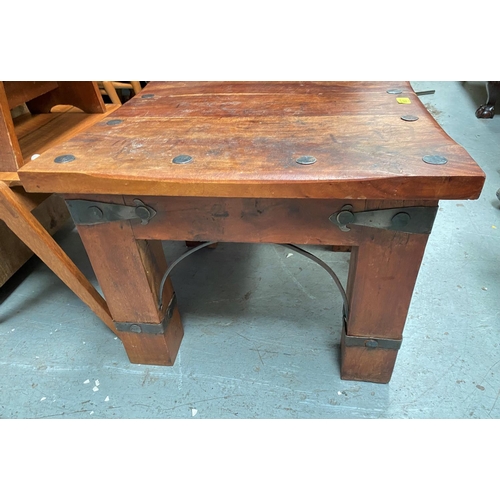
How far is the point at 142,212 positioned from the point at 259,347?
587mm


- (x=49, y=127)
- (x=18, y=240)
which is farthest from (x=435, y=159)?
(x=18, y=240)

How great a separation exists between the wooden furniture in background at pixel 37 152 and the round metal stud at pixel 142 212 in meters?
0.38

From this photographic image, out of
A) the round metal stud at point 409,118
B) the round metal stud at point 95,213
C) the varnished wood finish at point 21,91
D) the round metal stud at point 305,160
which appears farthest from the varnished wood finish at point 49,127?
the round metal stud at point 409,118

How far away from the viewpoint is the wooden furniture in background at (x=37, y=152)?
939mm

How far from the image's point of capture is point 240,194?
0.67 m

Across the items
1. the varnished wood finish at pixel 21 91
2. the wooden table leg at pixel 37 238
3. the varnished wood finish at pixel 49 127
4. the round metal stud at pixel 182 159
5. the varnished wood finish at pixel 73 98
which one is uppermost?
the varnished wood finish at pixel 21 91

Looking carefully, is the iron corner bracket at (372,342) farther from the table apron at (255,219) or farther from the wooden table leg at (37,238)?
the wooden table leg at (37,238)

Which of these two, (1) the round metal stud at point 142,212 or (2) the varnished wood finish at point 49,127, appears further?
(2) the varnished wood finish at point 49,127

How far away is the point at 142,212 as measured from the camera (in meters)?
0.77

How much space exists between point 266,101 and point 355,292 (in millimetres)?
567

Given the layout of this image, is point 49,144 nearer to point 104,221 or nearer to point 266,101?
point 104,221

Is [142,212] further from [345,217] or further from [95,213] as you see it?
[345,217]

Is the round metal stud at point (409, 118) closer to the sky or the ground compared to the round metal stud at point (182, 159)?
closer to the ground

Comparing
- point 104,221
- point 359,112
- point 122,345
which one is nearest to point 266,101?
point 359,112
